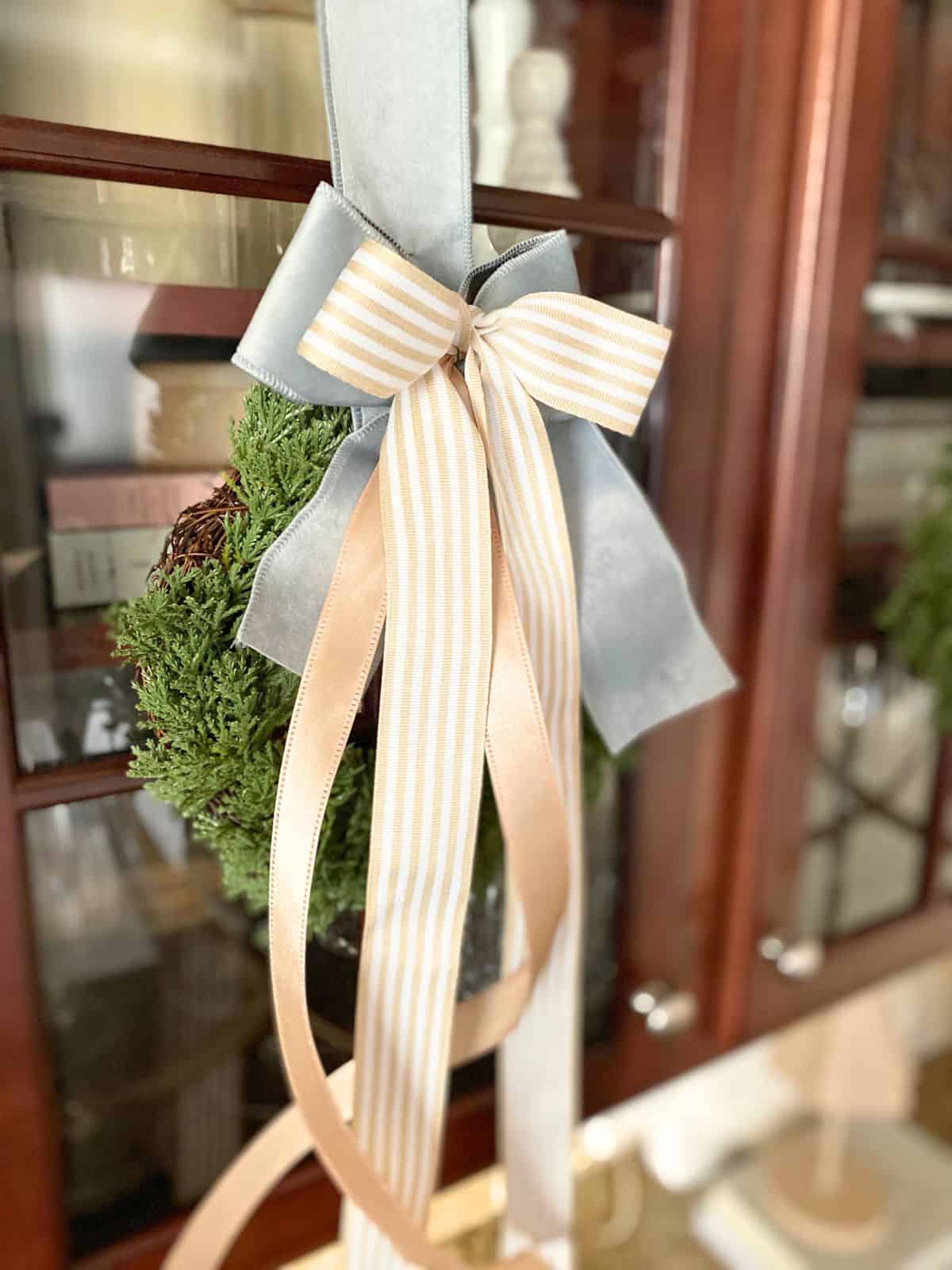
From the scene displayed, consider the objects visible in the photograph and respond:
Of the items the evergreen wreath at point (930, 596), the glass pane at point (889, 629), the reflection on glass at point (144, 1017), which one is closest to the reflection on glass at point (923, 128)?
the glass pane at point (889, 629)

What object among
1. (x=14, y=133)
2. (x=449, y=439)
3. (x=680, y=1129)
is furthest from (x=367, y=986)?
(x=680, y=1129)

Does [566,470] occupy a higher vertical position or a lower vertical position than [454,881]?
higher

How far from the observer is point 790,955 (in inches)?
25.5

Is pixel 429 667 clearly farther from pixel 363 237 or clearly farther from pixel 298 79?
pixel 298 79

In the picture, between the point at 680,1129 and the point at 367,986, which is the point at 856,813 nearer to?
the point at 680,1129

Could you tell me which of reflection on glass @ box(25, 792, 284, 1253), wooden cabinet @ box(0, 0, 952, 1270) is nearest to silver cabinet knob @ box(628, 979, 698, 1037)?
wooden cabinet @ box(0, 0, 952, 1270)

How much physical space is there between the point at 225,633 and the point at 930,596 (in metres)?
0.52

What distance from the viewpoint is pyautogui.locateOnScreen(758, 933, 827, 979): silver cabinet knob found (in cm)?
65

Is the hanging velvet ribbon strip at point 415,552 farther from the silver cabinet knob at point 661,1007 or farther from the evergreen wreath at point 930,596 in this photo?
the evergreen wreath at point 930,596

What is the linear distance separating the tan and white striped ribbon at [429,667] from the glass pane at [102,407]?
100 millimetres

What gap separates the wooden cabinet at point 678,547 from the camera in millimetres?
380

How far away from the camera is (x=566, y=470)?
40 cm

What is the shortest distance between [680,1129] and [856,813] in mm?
309

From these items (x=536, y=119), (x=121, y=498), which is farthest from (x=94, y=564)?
(x=536, y=119)
